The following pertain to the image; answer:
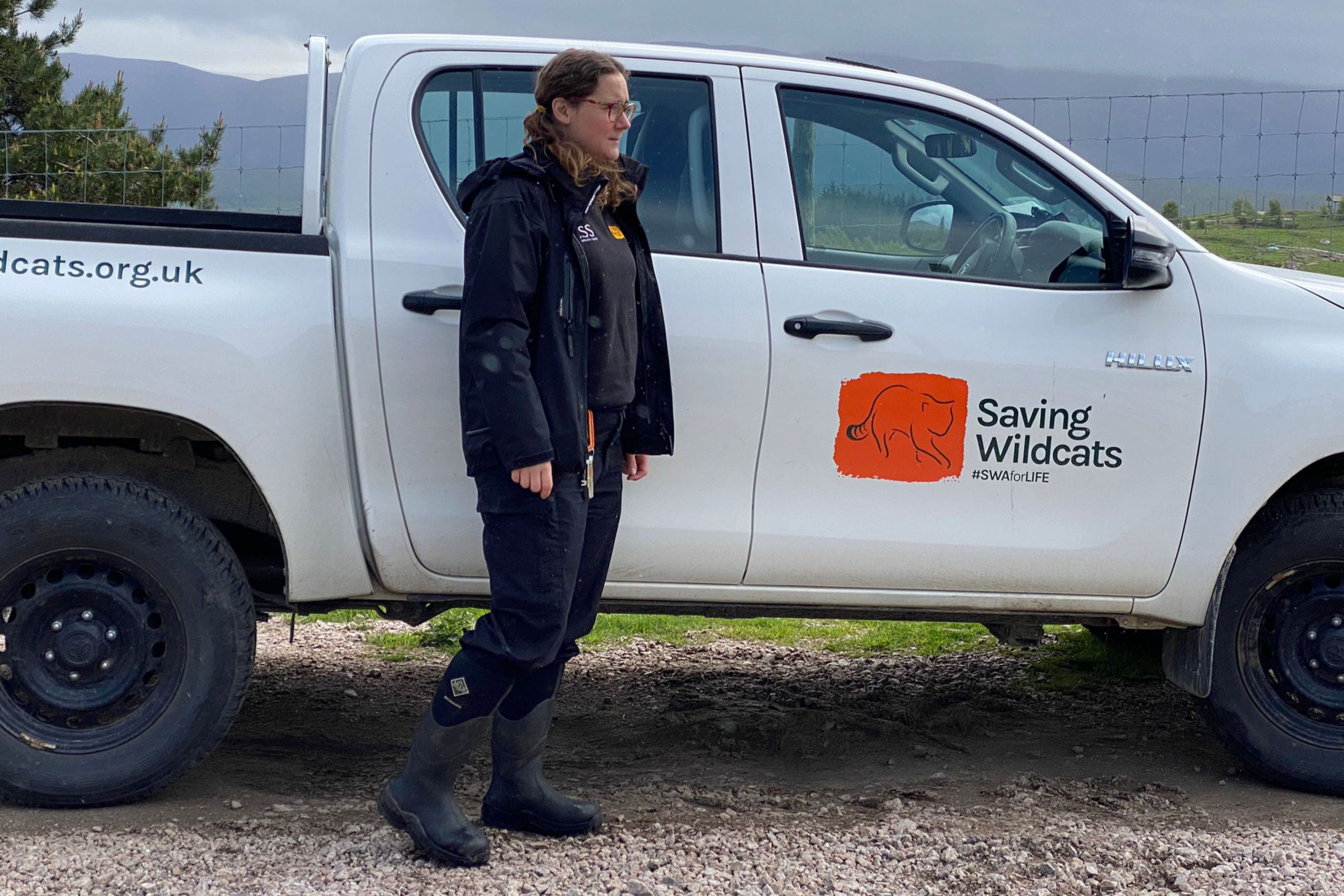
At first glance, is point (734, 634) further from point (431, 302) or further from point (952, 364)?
point (431, 302)

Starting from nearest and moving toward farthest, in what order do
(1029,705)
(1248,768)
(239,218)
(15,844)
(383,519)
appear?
1. (15,844)
2. (383,519)
3. (1248,768)
4. (239,218)
5. (1029,705)

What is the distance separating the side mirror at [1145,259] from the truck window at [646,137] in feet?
3.48

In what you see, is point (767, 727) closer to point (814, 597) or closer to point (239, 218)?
point (814, 597)

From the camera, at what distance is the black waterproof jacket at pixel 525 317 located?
2781 mm

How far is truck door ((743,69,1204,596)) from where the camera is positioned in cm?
338

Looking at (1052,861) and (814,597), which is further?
(814,597)

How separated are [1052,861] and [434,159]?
231 cm

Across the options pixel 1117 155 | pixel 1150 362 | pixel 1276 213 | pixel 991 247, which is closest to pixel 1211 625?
pixel 1150 362

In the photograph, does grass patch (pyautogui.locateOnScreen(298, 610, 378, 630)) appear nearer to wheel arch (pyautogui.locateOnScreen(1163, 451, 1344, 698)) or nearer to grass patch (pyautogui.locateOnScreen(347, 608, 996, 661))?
grass patch (pyautogui.locateOnScreen(347, 608, 996, 661))

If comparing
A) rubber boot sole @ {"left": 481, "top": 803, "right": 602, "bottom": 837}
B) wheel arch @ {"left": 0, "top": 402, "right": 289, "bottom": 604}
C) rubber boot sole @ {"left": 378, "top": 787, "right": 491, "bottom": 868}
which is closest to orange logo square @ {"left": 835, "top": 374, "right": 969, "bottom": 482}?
rubber boot sole @ {"left": 481, "top": 803, "right": 602, "bottom": 837}

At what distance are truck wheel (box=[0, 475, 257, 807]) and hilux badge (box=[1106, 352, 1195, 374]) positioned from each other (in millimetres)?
2327

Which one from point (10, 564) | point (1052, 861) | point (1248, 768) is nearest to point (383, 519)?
point (10, 564)

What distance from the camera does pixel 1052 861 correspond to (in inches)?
124

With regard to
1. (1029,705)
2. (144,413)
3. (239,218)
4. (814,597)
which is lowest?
(1029,705)
